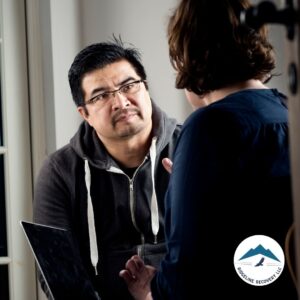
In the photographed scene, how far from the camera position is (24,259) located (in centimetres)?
234

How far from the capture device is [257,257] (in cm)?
108

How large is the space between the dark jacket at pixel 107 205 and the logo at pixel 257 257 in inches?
30.3

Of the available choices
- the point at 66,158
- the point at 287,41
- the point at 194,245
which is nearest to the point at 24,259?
the point at 66,158

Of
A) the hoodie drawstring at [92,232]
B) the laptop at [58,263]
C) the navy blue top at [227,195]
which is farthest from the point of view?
the hoodie drawstring at [92,232]

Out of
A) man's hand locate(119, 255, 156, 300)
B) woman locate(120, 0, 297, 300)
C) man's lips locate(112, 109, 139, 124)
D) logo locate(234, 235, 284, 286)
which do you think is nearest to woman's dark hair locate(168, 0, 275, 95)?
woman locate(120, 0, 297, 300)

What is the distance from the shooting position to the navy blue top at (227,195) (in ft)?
3.30

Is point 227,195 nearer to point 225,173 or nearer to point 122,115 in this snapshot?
point 225,173

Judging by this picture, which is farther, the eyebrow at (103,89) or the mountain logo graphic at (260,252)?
the eyebrow at (103,89)

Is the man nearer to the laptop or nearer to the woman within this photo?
the laptop

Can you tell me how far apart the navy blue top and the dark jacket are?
79 cm

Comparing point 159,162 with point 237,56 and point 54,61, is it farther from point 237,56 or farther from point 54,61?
point 237,56

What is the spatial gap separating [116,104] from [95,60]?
0.53 feet

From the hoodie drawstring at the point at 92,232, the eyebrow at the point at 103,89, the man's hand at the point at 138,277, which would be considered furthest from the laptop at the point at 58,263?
the eyebrow at the point at 103,89

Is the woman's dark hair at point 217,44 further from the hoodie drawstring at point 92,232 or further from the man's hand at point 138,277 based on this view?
the hoodie drawstring at point 92,232
